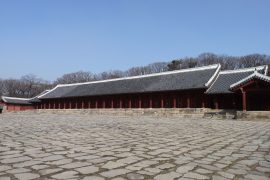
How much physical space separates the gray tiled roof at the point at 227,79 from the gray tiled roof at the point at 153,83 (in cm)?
73

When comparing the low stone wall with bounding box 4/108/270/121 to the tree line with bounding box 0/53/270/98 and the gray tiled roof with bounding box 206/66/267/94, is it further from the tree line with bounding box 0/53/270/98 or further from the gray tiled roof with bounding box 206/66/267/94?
the tree line with bounding box 0/53/270/98

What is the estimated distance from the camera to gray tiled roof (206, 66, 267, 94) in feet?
85.7

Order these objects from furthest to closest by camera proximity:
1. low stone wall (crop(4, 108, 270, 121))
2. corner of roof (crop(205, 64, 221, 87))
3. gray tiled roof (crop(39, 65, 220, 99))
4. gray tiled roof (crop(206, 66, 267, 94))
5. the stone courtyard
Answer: gray tiled roof (crop(39, 65, 220, 99)) < corner of roof (crop(205, 64, 221, 87)) < gray tiled roof (crop(206, 66, 267, 94)) < low stone wall (crop(4, 108, 270, 121)) < the stone courtyard

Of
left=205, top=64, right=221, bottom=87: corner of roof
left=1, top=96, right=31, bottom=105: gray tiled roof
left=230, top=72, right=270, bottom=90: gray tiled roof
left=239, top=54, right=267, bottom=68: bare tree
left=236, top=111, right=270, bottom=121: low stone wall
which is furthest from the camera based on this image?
left=239, top=54, right=267, bottom=68: bare tree

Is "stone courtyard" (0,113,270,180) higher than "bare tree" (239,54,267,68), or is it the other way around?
"bare tree" (239,54,267,68)

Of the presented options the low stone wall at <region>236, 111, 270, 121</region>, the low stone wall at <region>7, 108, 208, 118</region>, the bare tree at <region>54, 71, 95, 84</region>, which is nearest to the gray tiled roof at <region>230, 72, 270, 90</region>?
the low stone wall at <region>236, 111, 270, 121</region>

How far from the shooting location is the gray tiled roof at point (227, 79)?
85.7 ft

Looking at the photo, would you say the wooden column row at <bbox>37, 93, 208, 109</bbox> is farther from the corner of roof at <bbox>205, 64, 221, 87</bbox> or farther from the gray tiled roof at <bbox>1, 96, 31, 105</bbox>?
the gray tiled roof at <bbox>1, 96, 31, 105</bbox>

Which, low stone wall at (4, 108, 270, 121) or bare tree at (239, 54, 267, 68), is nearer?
low stone wall at (4, 108, 270, 121)

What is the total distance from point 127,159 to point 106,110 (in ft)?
98.5

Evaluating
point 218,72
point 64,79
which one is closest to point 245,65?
point 218,72

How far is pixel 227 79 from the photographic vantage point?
1087 inches

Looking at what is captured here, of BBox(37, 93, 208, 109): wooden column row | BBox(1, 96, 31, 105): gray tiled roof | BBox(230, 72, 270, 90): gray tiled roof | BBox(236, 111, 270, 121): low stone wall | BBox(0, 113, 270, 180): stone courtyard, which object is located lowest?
BBox(0, 113, 270, 180): stone courtyard

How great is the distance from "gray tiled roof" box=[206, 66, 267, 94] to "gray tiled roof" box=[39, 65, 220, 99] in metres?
0.73
